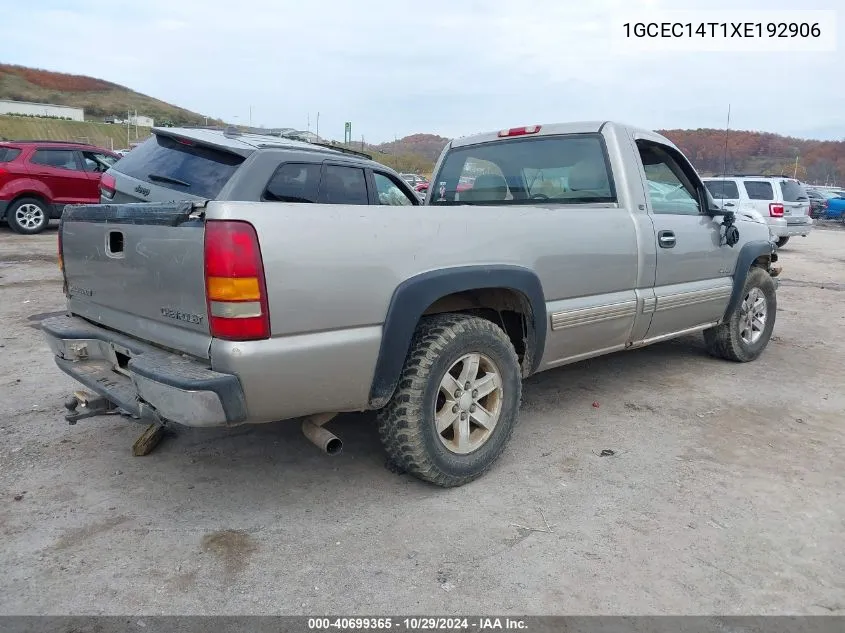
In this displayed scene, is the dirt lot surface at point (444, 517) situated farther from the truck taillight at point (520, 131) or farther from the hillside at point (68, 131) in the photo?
the hillside at point (68, 131)

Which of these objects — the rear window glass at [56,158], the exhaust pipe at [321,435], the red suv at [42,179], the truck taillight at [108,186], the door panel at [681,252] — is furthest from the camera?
the rear window glass at [56,158]

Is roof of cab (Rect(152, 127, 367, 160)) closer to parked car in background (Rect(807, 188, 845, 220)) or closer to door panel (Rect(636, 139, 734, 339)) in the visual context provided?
door panel (Rect(636, 139, 734, 339))

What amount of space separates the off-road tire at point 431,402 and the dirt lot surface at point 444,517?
0.15 m

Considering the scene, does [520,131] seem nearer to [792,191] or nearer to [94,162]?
[94,162]

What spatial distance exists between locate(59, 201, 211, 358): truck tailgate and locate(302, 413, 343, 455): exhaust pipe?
2.07ft

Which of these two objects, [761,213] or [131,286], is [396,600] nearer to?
[131,286]

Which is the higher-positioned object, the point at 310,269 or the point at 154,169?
the point at 154,169

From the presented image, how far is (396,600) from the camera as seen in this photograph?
2.32m

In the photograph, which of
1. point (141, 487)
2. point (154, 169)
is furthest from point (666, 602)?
point (154, 169)

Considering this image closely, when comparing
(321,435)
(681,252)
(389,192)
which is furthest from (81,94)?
(321,435)

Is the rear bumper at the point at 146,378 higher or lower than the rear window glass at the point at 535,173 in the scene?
lower

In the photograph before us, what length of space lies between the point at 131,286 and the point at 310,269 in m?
0.93

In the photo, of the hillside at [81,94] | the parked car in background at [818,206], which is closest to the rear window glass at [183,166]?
the parked car in background at [818,206]

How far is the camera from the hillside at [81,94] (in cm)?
11200
